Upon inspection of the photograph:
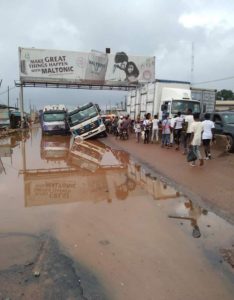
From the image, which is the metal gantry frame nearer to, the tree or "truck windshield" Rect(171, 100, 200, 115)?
"truck windshield" Rect(171, 100, 200, 115)

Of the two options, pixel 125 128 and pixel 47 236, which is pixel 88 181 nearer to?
pixel 47 236

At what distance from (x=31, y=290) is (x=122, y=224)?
2439 mm

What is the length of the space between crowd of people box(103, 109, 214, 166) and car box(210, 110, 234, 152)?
17.9 inches

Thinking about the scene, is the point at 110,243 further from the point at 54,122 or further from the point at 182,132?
the point at 54,122

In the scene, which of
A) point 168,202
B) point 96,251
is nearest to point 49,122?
point 168,202

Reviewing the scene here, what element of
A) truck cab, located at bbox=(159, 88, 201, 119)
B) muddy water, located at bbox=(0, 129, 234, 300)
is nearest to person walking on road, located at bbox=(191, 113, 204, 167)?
muddy water, located at bbox=(0, 129, 234, 300)

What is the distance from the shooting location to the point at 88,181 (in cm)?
933

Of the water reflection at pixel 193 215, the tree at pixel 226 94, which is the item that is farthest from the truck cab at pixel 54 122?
the tree at pixel 226 94

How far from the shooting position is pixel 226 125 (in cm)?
1403

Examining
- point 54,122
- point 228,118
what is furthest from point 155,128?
point 54,122

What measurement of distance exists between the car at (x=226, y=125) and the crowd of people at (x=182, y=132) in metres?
0.45

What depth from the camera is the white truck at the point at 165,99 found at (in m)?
18.4

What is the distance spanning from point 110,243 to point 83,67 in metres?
28.3

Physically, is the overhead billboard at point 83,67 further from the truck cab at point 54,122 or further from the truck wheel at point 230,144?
the truck wheel at point 230,144
